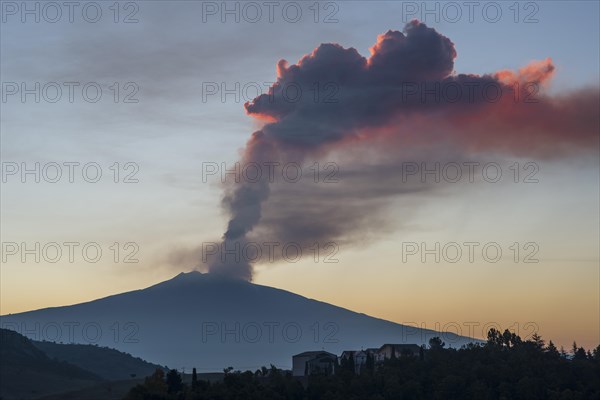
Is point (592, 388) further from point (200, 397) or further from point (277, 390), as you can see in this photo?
point (200, 397)

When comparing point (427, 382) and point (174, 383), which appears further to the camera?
point (427, 382)

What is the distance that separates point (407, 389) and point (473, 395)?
37.8 ft

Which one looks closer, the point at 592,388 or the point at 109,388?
the point at 592,388

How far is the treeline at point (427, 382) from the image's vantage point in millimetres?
151000

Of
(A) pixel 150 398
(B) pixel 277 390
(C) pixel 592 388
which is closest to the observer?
(A) pixel 150 398

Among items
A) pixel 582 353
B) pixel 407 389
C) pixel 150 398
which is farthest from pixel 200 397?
pixel 582 353

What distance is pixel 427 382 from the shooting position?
560ft

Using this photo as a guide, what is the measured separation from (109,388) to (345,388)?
2296 inches

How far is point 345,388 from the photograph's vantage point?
160 metres

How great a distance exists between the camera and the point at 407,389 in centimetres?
16312

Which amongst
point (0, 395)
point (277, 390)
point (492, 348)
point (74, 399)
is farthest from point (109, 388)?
point (492, 348)

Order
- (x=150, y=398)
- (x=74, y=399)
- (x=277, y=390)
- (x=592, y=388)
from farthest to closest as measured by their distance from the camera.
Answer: (x=74, y=399) < (x=592, y=388) < (x=277, y=390) < (x=150, y=398)

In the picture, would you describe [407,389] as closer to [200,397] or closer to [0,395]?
[200,397]

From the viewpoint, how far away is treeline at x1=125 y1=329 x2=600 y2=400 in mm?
151000
